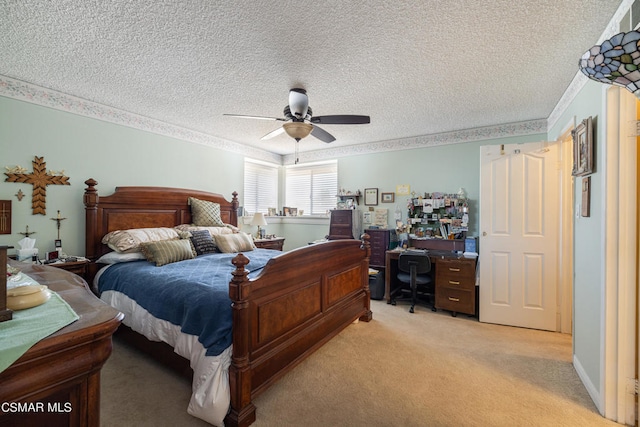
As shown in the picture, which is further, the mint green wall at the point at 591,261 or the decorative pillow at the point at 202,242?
the decorative pillow at the point at 202,242

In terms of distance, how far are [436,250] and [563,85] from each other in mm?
2415

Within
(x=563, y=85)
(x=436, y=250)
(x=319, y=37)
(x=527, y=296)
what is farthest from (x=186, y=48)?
(x=527, y=296)

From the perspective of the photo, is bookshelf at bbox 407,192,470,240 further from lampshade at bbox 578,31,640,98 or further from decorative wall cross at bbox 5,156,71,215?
decorative wall cross at bbox 5,156,71,215

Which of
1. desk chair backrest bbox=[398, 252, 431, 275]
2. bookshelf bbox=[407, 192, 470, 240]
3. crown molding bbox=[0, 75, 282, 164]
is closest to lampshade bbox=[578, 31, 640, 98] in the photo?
desk chair backrest bbox=[398, 252, 431, 275]

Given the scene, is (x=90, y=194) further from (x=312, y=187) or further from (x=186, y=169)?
(x=312, y=187)

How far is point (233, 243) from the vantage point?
3764 mm

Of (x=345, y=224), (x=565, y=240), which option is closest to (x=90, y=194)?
A: (x=345, y=224)

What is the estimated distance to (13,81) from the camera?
2.73 m

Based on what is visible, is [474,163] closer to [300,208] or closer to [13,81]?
[300,208]

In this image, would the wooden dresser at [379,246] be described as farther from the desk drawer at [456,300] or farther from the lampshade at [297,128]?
the lampshade at [297,128]

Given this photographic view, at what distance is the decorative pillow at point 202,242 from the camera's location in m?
3.51

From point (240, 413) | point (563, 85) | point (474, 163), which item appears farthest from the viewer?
point (474, 163)

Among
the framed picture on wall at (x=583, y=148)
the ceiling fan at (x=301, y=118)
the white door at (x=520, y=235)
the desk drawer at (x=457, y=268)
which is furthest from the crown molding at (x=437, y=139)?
the ceiling fan at (x=301, y=118)

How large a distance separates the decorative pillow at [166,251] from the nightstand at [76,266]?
1.96 ft
